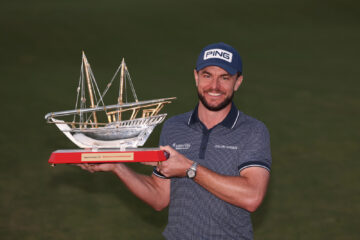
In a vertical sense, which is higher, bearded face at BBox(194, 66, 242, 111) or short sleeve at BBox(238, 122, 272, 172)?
bearded face at BBox(194, 66, 242, 111)

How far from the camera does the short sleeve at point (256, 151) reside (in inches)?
231

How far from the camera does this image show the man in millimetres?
5676

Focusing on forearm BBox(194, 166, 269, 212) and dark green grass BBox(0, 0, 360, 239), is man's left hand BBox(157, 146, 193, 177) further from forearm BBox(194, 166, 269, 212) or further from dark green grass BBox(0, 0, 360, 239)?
dark green grass BBox(0, 0, 360, 239)

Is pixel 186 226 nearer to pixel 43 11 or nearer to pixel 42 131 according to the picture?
pixel 42 131

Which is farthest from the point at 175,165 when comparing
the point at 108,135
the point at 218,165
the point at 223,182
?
the point at 108,135

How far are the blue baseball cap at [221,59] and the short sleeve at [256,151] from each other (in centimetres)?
76

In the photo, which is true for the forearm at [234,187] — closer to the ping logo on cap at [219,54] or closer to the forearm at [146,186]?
the forearm at [146,186]

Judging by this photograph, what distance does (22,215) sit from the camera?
13.4 metres

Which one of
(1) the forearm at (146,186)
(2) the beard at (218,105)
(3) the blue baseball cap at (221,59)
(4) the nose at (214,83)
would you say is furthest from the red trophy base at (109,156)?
(3) the blue baseball cap at (221,59)

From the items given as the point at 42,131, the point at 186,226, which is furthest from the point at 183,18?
the point at 186,226

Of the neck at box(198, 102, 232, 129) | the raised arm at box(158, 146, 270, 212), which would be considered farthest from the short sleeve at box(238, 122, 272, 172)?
the neck at box(198, 102, 232, 129)

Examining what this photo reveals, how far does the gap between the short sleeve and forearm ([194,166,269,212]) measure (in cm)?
19

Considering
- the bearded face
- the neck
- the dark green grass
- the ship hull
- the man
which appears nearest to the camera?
the man

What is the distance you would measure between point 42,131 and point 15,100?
4.56 meters
